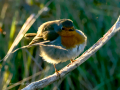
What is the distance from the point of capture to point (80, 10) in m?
2.71

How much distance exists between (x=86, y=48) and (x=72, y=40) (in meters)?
0.60

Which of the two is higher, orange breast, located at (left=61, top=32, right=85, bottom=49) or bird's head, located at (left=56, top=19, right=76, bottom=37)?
bird's head, located at (left=56, top=19, right=76, bottom=37)

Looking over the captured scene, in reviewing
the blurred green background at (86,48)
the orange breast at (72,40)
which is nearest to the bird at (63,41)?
the orange breast at (72,40)

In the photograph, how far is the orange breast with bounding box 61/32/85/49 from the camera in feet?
6.38

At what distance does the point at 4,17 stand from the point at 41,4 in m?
0.59

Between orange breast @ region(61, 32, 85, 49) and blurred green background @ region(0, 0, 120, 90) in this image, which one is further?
blurred green background @ region(0, 0, 120, 90)

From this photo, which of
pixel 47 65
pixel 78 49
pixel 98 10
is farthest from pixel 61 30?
pixel 98 10

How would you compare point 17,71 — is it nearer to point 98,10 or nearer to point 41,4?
point 41,4

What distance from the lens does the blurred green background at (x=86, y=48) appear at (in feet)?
7.45

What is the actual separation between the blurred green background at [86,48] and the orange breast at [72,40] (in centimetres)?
45

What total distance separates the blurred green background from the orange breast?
455 mm

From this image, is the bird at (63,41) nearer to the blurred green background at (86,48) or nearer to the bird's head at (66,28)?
the bird's head at (66,28)

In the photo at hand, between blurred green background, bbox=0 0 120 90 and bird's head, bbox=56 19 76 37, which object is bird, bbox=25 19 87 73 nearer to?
bird's head, bbox=56 19 76 37

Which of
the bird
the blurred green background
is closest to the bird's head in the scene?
the bird
